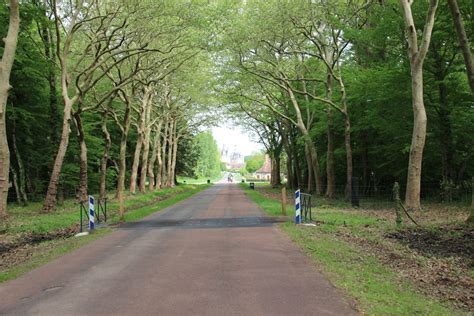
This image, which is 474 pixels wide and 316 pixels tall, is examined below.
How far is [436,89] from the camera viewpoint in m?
21.8

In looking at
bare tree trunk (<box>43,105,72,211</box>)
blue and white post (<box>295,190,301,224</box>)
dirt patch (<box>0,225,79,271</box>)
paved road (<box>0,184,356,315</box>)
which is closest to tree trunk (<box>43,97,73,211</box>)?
bare tree trunk (<box>43,105,72,211</box>)

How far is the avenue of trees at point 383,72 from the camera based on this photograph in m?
18.5

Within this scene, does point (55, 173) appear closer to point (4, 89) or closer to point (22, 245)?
point (4, 89)

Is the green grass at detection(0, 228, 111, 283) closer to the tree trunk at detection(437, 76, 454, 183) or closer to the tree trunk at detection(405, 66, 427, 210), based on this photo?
the tree trunk at detection(405, 66, 427, 210)

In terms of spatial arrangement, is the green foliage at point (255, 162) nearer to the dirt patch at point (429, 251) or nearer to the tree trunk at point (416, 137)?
the tree trunk at point (416, 137)

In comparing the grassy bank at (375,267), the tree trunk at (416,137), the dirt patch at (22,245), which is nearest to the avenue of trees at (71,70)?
the dirt patch at (22,245)

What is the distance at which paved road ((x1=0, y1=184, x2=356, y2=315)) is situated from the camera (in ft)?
19.5

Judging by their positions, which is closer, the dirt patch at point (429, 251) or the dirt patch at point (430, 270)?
the dirt patch at point (430, 270)

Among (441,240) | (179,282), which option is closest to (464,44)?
(441,240)

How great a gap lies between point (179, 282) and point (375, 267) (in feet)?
12.3

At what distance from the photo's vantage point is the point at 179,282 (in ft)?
24.1

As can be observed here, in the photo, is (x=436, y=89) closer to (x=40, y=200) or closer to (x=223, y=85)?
(x=223, y=85)

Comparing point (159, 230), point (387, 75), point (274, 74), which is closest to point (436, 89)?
point (387, 75)

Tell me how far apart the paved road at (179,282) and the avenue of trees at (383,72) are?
891 cm
